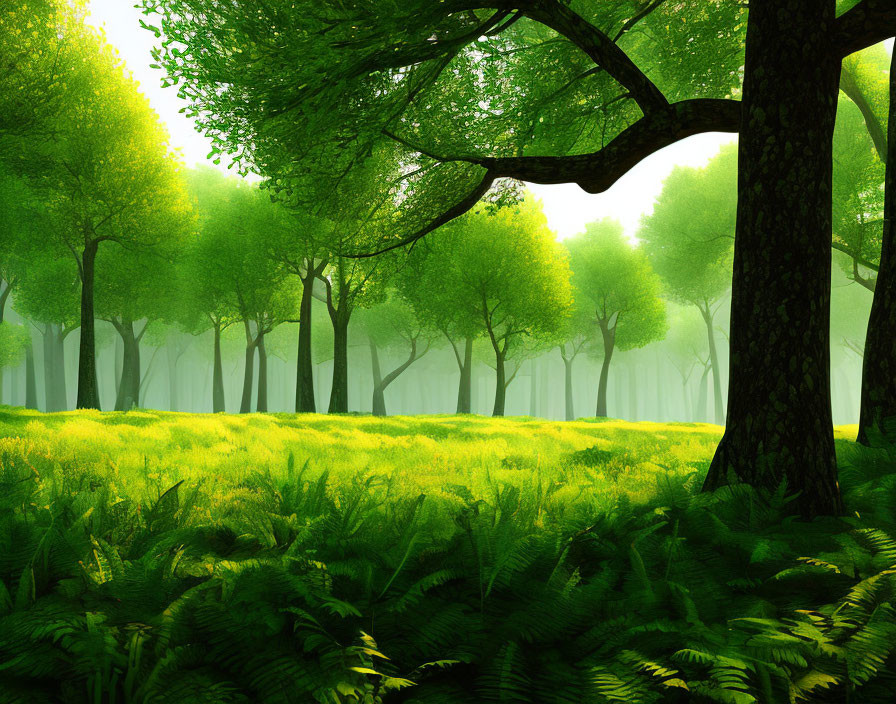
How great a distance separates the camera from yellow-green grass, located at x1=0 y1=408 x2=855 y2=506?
14.3 feet

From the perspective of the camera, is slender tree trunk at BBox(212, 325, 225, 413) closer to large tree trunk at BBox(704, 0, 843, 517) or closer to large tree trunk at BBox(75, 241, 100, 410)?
large tree trunk at BBox(75, 241, 100, 410)

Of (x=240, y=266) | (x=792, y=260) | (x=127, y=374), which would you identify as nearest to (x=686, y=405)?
(x=240, y=266)

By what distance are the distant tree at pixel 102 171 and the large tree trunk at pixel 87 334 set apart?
3 centimetres

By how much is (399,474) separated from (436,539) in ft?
7.06

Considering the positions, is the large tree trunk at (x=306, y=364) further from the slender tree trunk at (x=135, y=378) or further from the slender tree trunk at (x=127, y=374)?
the slender tree trunk at (x=127, y=374)

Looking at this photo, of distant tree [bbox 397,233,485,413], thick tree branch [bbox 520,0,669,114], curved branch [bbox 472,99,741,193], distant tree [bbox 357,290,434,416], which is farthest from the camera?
distant tree [bbox 357,290,434,416]

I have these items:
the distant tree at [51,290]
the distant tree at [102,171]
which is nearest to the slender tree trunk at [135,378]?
the distant tree at [51,290]

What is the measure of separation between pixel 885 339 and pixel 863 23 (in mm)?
2935

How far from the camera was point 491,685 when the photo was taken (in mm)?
1779

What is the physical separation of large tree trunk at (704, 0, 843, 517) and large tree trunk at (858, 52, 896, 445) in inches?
81.2

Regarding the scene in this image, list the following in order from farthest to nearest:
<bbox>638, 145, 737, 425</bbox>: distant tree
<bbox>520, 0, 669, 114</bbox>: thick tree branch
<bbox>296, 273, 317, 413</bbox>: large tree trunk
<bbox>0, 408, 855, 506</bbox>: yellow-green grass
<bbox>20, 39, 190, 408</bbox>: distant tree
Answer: <bbox>638, 145, 737, 425</bbox>: distant tree → <bbox>296, 273, 317, 413</bbox>: large tree trunk → <bbox>20, 39, 190, 408</bbox>: distant tree → <bbox>520, 0, 669, 114</bbox>: thick tree branch → <bbox>0, 408, 855, 506</bbox>: yellow-green grass

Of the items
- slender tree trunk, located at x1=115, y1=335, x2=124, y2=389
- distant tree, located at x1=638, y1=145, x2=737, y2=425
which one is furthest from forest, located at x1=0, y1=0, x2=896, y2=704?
slender tree trunk, located at x1=115, y1=335, x2=124, y2=389

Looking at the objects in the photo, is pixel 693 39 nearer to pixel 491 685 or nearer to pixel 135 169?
pixel 491 685

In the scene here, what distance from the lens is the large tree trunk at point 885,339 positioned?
5055 millimetres
